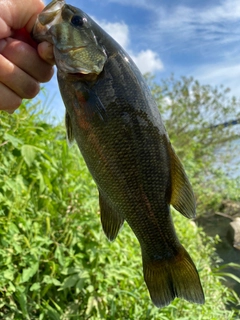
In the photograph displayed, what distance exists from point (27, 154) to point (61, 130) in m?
1.03

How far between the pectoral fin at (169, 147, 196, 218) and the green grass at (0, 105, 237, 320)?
1.28m

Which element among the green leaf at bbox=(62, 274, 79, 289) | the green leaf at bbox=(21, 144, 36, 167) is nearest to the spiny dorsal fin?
the green leaf at bbox=(21, 144, 36, 167)

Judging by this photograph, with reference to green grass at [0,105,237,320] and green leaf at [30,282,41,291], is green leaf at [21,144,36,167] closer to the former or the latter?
green grass at [0,105,237,320]

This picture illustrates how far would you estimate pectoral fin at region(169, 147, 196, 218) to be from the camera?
1431 millimetres

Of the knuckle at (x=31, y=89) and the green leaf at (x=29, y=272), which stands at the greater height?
the knuckle at (x=31, y=89)

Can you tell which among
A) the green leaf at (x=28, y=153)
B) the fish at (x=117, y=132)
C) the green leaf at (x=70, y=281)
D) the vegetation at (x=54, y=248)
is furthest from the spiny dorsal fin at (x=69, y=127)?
the green leaf at (x=70, y=281)

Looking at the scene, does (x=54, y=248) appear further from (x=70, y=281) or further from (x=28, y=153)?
(x=28, y=153)

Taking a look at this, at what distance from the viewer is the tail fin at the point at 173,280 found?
144 centimetres

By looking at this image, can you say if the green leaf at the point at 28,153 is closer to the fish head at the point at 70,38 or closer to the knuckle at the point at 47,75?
the knuckle at the point at 47,75

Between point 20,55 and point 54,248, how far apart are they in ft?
5.73

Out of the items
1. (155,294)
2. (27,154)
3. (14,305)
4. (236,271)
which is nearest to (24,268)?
(14,305)

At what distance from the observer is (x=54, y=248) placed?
2.80 meters

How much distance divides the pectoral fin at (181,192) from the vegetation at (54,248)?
1273 millimetres

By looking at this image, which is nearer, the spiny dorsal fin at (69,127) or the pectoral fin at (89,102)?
the pectoral fin at (89,102)
